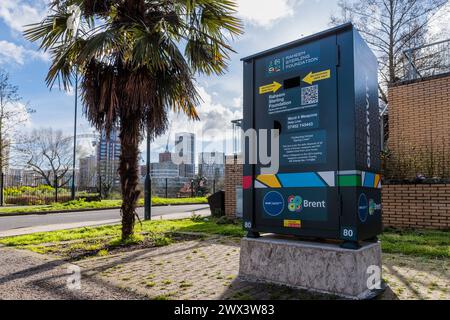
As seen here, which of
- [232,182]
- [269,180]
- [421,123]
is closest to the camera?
[269,180]

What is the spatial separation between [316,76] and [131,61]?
3.71 meters

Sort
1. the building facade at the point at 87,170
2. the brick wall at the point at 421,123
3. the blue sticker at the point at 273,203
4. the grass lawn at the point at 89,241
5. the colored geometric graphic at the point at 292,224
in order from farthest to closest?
the building facade at the point at 87,170 < the brick wall at the point at 421,123 < the grass lawn at the point at 89,241 < the blue sticker at the point at 273,203 < the colored geometric graphic at the point at 292,224

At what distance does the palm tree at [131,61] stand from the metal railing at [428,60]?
6241mm

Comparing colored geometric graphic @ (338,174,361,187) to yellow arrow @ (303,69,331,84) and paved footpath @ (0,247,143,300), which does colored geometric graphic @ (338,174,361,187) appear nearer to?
yellow arrow @ (303,69,331,84)

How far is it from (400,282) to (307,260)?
1223 millimetres

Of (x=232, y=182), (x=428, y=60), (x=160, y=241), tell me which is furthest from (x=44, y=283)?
(x=428, y=60)

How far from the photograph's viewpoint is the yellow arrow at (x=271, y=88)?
14.4 ft

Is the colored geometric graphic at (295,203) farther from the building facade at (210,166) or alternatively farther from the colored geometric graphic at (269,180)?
the building facade at (210,166)

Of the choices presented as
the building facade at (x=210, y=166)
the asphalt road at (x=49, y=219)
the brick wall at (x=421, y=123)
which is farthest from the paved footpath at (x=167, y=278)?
the building facade at (x=210, y=166)

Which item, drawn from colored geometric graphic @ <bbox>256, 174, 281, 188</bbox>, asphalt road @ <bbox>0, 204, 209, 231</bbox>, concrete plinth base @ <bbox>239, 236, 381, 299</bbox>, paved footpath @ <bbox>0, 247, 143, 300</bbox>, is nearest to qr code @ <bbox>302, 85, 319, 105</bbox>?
colored geometric graphic @ <bbox>256, 174, 281, 188</bbox>

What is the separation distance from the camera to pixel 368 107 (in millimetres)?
4156

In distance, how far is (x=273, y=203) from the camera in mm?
4328

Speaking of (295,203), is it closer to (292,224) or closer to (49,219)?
(292,224)
